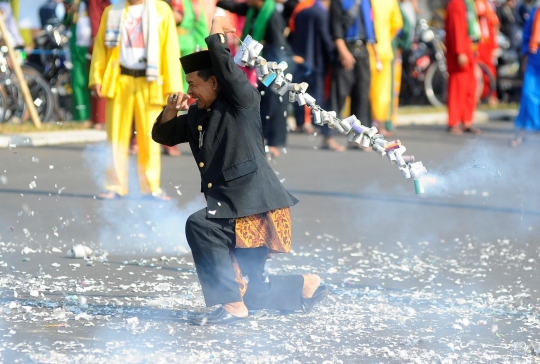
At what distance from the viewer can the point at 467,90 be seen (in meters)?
13.6

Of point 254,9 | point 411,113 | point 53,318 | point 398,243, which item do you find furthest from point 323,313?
point 411,113

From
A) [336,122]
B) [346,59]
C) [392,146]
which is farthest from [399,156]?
[346,59]

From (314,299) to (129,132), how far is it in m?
3.46

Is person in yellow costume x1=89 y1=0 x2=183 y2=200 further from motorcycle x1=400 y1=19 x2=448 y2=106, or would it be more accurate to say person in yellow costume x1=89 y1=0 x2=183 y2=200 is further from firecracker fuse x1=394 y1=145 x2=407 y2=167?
motorcycle x1=400 y1=19 x2=448 y2=106

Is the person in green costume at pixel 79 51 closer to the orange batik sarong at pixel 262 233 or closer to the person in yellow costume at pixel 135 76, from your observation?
the person in yellow costume at pixel 135 76

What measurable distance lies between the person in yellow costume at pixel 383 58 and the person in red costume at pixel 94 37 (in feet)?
10.5

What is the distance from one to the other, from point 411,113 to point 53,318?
1166 cm

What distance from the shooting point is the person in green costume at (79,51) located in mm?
12234

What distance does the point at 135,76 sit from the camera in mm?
7992

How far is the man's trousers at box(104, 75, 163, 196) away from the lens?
8.03 m

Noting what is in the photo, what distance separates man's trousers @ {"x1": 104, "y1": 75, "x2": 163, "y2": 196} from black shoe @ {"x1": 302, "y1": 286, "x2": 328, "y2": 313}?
3.20 metres

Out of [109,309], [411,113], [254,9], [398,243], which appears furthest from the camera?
[411,113]

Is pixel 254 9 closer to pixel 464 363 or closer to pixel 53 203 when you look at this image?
pixel 53 203

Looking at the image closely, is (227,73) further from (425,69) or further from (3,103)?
(425,69)
